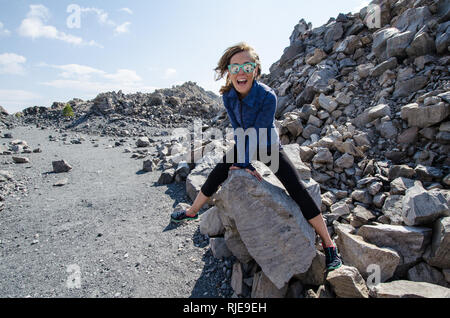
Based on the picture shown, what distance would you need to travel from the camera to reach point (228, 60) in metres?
3.10

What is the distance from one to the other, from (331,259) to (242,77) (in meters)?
2.58

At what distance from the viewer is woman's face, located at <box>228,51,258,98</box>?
117 inches

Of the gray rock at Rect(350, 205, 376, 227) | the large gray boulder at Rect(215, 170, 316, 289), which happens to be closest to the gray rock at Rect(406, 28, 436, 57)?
the gray rock at Rect(350, 205, 376, 227)

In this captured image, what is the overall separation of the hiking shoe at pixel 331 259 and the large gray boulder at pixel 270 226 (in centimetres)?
27

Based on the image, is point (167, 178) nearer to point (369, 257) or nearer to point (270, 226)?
point (270, 226)

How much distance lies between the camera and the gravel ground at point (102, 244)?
329 centimetres

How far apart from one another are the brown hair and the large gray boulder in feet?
4.03

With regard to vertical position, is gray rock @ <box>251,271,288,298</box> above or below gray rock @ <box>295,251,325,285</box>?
below

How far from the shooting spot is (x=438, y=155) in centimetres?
465

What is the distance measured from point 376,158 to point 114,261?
5.71m

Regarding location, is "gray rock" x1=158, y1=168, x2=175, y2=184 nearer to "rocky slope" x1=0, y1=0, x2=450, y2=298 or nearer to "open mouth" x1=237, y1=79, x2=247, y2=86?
"rocky slope" x1=0, y1=0, x2=450, y2=298

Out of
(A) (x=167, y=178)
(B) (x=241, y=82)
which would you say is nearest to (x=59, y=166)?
(A) (x=167, y=178)
